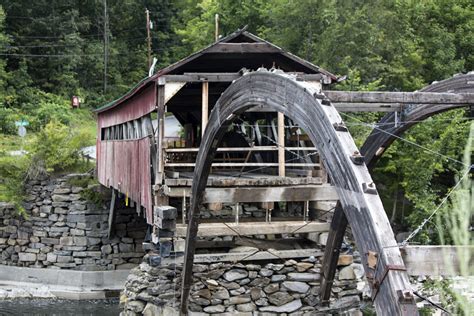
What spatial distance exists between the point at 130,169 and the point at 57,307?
585 centimetres

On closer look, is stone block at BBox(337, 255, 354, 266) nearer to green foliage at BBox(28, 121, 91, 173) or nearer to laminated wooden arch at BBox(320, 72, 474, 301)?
laminated wooden arch at BBox(320, 72, 474, 301)

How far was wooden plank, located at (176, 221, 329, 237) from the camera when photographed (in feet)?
26.3

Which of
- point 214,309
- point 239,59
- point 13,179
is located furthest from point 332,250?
point 13,179

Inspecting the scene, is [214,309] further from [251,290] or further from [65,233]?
[65,233]

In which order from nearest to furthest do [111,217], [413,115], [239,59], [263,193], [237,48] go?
1. [413,115]
2. [263,193]
3. [237,48]
4. [239,59]
5. [111,217]

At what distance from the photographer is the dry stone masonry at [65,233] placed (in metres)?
17.1

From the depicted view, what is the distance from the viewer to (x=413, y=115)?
598 centimetres

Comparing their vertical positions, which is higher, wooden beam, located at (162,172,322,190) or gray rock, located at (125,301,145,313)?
wooden beam, located at (162,172,322,190)

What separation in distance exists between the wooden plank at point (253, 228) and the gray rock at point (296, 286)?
0.71 metres

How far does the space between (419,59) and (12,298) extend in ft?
45.1

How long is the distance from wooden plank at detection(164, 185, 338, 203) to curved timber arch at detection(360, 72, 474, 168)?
1339mm

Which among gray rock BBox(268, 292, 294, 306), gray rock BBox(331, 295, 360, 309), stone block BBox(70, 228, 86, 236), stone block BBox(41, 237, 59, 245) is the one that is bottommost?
gray rock BBox(331, 295, 360, 309)

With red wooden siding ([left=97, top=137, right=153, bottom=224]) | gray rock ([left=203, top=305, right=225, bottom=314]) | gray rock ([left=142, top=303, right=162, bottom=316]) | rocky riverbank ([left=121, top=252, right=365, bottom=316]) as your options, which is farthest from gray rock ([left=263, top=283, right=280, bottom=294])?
red wooden siding ([left=97, top=137, right=153, bottom=224])

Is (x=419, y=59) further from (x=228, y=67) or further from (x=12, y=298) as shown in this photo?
(x=12, y=298)
